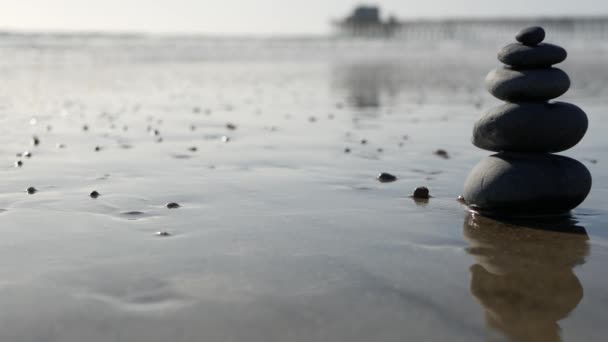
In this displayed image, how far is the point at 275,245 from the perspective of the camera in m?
5.14

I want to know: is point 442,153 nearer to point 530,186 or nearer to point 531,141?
point 531,141

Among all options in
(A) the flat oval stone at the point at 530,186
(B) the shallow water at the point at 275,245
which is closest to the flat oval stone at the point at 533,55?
(A) the flat oval stone at the point at 530,186

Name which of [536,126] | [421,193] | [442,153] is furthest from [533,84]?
[442,153]

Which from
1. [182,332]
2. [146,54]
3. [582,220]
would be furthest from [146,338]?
[146,54]

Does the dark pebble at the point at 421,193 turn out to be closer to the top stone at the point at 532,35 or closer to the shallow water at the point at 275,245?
the shallow water at the point at 275,245

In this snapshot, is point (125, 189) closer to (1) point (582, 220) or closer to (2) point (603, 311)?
(1) point (582, 220)

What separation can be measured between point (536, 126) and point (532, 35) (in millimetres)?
811

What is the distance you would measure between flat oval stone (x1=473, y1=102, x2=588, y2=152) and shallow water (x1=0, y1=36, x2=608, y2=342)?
70 centimetres

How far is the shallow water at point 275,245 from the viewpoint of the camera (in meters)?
3.74

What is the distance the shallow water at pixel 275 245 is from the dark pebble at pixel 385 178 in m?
0.09

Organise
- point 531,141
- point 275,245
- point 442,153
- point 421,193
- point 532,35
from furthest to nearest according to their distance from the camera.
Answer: point 442,153, point 421,193, point 532,35, point 531,141, point 275,245

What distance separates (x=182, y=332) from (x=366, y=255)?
5.49 feet

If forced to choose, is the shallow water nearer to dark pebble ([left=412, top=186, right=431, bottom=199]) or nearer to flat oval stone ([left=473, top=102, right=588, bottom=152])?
dark pebble ([left=412, top=186, right=431, bottom=199])

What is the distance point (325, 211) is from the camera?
624 centimetres
